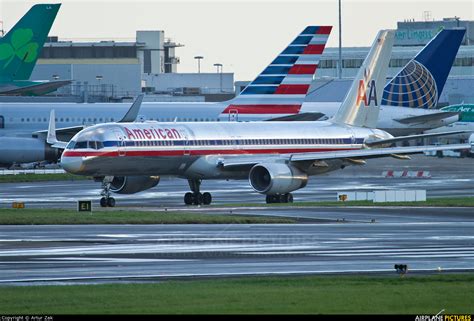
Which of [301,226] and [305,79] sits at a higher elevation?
[305,79]

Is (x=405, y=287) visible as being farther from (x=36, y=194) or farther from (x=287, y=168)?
(x=36, y=194)

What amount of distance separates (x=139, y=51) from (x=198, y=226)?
143567mm

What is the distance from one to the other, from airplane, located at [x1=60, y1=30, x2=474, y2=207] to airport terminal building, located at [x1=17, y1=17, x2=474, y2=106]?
6023 cm

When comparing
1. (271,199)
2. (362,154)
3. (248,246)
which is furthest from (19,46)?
(248,246)

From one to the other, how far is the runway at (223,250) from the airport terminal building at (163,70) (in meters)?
78.8

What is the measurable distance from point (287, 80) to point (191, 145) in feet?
67.0

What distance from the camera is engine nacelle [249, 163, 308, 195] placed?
173ft

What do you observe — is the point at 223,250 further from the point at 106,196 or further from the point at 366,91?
the point at 366,91

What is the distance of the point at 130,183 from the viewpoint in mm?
54750

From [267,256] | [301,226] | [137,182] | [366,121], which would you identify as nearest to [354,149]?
[366,121]

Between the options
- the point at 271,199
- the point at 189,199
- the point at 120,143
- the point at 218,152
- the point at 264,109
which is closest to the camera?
the point at 120,143

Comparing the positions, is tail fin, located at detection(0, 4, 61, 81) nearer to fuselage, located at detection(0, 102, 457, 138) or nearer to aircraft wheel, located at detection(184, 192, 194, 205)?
fuselage, located at detection(0, 102, 457, 138)

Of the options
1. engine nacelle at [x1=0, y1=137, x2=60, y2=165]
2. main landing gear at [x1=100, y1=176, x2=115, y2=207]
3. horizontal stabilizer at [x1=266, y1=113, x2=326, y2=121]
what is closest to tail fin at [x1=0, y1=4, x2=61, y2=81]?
engine nacelle at [x1=0, y1=137, x2=60, y2=165]

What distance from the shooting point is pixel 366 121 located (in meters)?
60.0
